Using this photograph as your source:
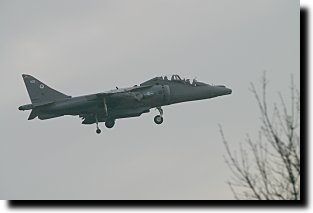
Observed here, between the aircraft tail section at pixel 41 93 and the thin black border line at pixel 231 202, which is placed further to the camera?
the aircraft tail section at pixel 41 93

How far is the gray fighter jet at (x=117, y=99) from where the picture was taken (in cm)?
4034

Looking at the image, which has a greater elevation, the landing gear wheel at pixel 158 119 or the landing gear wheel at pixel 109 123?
the landing gear wheel at pixel 158 119

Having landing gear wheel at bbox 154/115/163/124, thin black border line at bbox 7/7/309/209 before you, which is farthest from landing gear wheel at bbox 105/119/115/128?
thin black border line at bbox 7/7/309/209

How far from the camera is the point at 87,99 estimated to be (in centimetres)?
4103

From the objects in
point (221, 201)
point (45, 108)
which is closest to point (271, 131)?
point (221, 201)

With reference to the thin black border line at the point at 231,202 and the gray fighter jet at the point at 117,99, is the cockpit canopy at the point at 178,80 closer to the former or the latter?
the gray fighter jet at the point at 117,99

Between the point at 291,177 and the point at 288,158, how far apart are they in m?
0.40

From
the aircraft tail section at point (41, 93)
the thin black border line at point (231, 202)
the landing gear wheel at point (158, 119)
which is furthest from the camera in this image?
the aircraft tail section at point (41, 93)

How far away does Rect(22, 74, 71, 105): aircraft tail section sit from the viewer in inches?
1594

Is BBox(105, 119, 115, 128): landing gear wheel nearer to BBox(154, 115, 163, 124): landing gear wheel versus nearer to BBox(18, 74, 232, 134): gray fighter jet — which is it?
BBox(18, 74, 232, 134): gray fighter jet

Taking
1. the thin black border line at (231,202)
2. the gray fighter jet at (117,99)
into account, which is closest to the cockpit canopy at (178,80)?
the gray fighter jet at (117,99)

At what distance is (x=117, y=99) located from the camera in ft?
136

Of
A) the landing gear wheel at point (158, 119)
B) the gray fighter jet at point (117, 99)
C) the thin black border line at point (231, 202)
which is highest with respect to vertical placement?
the gray fighter jet at point (117, 99)

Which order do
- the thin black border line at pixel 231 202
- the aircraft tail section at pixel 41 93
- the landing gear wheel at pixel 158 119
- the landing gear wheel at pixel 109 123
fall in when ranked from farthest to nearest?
1. the landing gear wheel at pixel 109 123
2. the aircraft tail section at pixel 41 93
3. the landing gear wheel at pixel 158 119
4. the thin black border line at pixel 231 202
